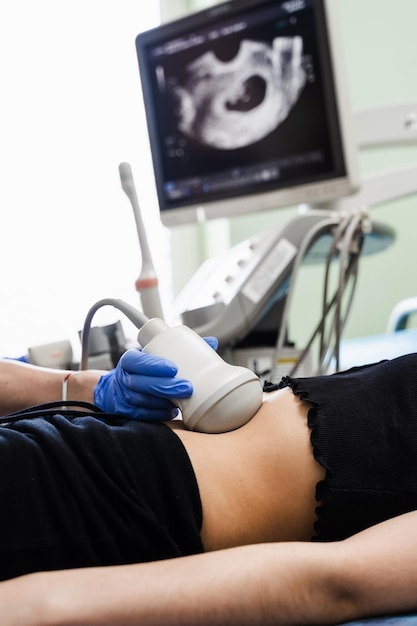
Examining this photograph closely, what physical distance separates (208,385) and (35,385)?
497mm

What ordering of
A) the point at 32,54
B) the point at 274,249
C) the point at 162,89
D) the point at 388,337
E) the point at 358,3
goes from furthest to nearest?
the point at 358,3 → the point at 32,54 → the point at 388,337 → the point at 162,89 → the point at 274,249

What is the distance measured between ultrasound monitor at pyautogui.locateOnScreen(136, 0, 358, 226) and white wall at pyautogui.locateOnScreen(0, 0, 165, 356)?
0.78m

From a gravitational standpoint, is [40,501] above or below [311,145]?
below

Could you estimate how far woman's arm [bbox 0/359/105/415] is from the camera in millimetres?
1238

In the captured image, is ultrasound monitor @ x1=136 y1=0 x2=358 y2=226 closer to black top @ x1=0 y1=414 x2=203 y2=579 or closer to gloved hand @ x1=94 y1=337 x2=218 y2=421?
gloved hand @ x1=94 y1=337 x2=218 y2=421

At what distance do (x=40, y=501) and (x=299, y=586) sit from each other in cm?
29

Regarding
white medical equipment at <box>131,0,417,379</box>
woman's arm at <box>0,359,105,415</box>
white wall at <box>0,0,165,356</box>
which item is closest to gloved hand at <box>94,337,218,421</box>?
woman's arm at <box>0,359,105,415</box>

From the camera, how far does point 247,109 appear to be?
200 cm

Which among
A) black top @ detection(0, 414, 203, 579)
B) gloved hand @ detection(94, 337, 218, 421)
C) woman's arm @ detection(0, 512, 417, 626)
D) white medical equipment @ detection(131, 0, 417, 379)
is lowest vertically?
woman's arm @ detection(0, 512, 417, 626)

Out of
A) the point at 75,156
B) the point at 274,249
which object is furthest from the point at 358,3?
the point at 274,249

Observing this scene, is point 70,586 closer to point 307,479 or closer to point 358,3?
point 307,479

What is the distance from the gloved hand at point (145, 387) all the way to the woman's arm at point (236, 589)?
229 mm

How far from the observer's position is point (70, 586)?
70cm

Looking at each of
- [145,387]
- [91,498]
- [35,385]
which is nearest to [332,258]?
[35,385]
